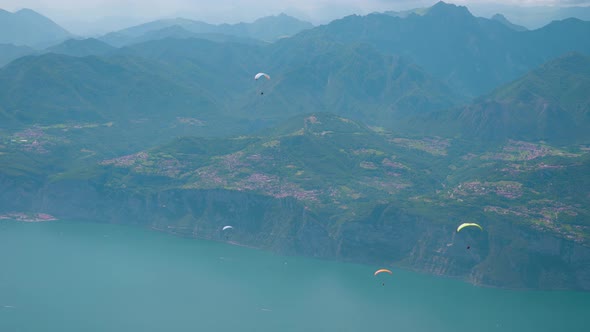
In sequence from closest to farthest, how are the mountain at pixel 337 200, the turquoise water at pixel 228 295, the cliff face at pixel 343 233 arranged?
the turquoise water at pixel 228 295
the cliff face at pixel 343 233
the mountain at pixel 337 200

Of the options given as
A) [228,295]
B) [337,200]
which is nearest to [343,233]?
[337,200]

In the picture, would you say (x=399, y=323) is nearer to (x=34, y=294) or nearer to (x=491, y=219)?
(x=491, y=219)

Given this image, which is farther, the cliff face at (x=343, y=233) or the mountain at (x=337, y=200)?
the mountain at (x=337, y=200)

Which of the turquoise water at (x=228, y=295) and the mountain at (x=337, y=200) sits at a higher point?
the mountain at (x=337, y=200)

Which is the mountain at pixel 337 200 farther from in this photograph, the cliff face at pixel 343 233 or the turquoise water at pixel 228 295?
the turquoise water at pixel 228 295

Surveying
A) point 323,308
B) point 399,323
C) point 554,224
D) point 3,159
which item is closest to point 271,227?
point 323,308

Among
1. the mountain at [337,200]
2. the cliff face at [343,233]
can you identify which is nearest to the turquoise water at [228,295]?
the cliff face at [343,233]

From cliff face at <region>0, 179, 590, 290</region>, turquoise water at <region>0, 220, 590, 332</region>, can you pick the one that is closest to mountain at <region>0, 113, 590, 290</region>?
cliff face at <region>0, 179, 590, 290</region>

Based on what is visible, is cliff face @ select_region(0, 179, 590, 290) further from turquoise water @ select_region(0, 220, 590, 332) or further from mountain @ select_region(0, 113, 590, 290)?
turquoise water @ select_region(0, 220, 590, 332)
